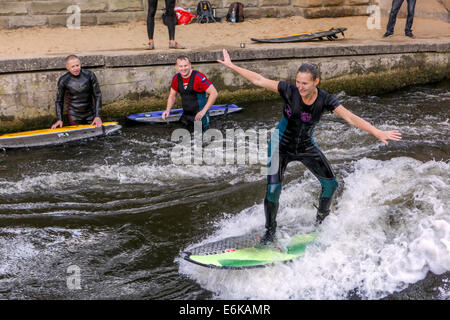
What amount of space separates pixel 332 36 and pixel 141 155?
20.0 ft

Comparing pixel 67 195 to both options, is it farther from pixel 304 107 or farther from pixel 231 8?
pixel 231 8

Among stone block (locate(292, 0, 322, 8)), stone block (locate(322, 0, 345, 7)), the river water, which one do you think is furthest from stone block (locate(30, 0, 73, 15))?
stone block (locate(322, 0, 345, 7))

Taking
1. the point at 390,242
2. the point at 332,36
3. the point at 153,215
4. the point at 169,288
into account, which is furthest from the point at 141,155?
the point at 332,36

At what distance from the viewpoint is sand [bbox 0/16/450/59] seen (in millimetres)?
10508

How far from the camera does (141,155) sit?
7949 millimetres

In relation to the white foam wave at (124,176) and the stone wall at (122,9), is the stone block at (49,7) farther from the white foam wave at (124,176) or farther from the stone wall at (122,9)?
the white foam wave at (124,176)

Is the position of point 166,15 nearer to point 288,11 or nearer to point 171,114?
point 171,114

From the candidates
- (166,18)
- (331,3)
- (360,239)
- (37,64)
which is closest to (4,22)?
(37,64)

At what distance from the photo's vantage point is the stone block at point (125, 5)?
12.4 metres

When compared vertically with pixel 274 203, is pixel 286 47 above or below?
above

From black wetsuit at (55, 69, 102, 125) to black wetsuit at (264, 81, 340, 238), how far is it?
432 centimetres

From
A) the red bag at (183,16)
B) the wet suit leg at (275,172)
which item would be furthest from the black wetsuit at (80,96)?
the wet suit leg at (275,172)

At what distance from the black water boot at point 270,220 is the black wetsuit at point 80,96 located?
4.29 m

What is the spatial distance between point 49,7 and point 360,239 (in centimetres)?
942
